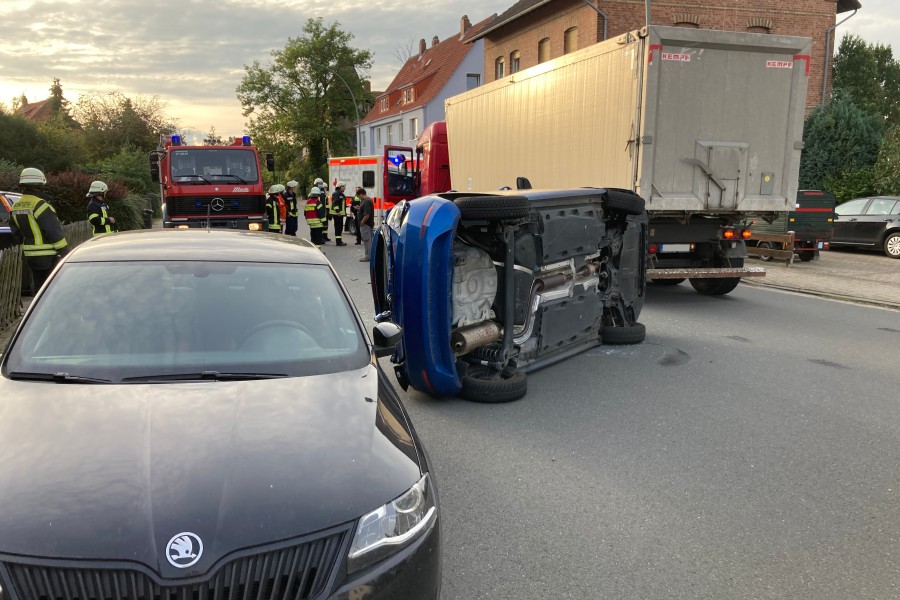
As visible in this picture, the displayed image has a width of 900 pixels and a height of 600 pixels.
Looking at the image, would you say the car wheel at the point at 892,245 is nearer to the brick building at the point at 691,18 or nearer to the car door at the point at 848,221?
the car door at the point at 848,221

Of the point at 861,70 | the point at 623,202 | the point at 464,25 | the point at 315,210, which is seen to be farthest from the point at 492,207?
the point at 861,70

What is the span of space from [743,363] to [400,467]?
5489 millimetres

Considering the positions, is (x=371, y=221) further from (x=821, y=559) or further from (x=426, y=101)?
(x=426, y=101)

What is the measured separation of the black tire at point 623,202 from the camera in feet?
23.5

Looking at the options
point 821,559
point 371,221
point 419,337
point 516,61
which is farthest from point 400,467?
point 516,61

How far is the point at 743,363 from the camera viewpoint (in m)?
7.05

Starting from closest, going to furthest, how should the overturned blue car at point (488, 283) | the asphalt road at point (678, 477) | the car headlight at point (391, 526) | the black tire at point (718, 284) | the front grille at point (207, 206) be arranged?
the car headlight at point (391, 526), the asphalt road at point (678, 477), the overturned blue car at point (488, 283), the black tire at point (718, 284), the front grille at point (207, 206)

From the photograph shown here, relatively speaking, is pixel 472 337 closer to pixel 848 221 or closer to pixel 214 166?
pixel 214 166

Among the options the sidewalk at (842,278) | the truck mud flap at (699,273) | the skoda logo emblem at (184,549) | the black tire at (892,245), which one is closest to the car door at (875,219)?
the black tire at (892,245)

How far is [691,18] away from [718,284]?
21.4 m

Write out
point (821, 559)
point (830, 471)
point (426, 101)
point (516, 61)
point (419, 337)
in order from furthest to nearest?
point (426, 101)
point (516, 61)
point (419, 337)
point (830, 471)
point (821, 559)

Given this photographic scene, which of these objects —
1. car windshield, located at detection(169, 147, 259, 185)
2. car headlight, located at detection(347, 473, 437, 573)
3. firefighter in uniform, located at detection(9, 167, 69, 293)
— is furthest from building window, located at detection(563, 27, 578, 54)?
car headlight, located at detection(347, 473, 437, 573)

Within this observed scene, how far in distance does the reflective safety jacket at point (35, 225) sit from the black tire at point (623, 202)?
6120 millimetres

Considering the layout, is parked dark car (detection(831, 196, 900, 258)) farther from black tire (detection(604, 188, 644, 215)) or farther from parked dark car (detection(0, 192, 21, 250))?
parked dark car (detection(0, 192, 21, 250))
